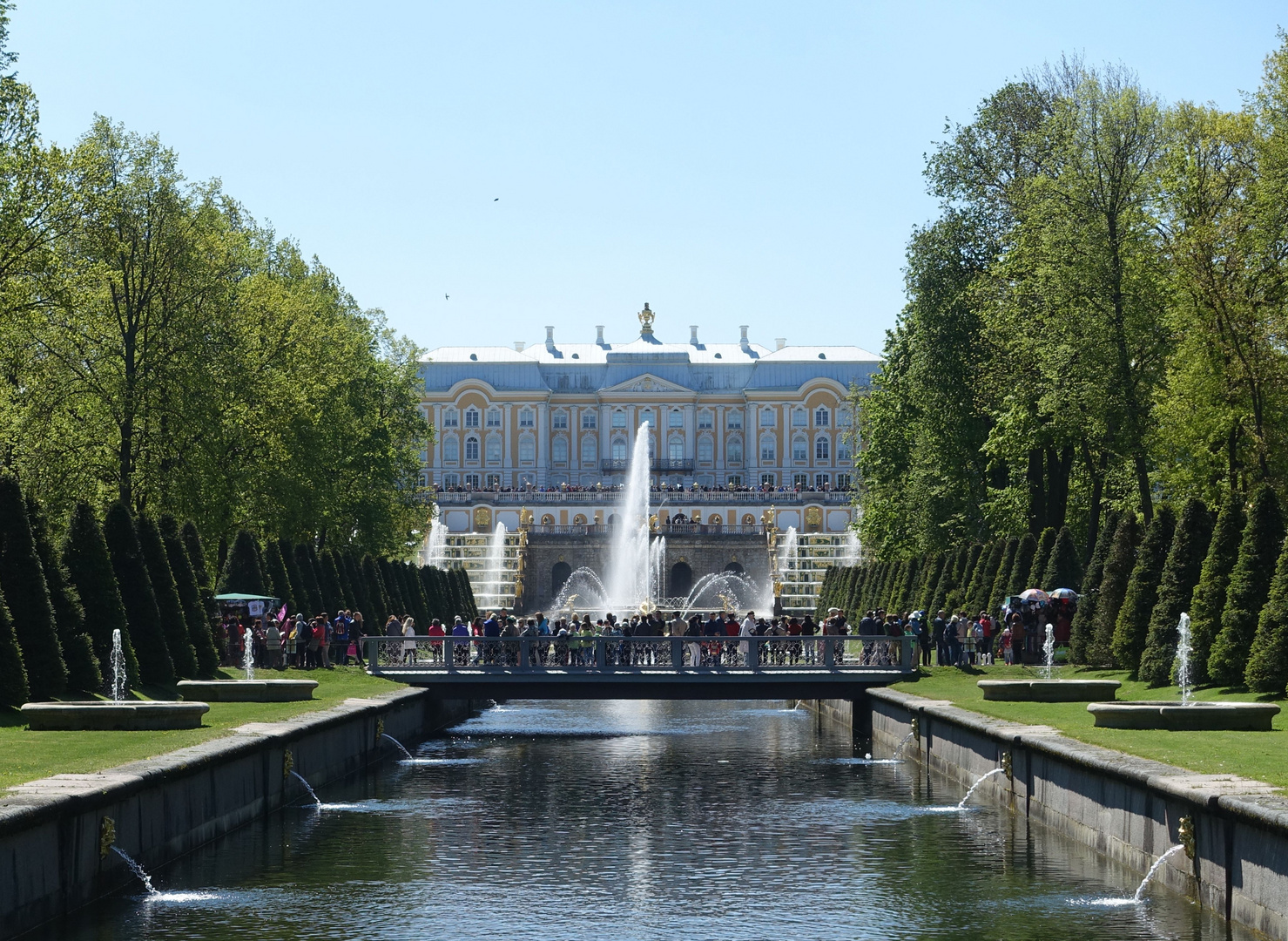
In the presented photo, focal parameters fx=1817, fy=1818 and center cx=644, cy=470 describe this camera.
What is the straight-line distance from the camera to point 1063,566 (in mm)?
42094

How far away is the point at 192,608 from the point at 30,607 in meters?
8.82

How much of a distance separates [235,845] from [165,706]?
11.4 feet

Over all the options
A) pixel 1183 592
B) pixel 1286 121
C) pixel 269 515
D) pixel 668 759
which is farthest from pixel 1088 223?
pixel 269 515

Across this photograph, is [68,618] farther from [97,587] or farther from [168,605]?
[168,605]

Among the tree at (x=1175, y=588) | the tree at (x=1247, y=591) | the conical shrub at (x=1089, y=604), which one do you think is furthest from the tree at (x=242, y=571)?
the tree at (x=1247, y=591)

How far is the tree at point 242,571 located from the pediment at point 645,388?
10607 centimetres

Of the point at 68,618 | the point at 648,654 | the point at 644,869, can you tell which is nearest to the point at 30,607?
the point at 68,618

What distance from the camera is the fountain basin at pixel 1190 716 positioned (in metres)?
22.0

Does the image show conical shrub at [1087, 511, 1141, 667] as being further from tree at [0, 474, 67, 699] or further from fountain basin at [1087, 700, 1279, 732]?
tree at [0, 474, 67, 699]

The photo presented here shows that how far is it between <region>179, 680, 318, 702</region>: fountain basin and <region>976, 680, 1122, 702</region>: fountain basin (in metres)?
11.3

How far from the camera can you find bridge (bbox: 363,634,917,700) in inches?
1415

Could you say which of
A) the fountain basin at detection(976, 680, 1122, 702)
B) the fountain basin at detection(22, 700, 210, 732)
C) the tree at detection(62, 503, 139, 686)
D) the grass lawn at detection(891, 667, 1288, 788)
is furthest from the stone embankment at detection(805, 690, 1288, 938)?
the tree at detection(62, 503, 139, 686)

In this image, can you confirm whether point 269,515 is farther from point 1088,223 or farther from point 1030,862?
point 1030,862

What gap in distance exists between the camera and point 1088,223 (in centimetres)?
4197
